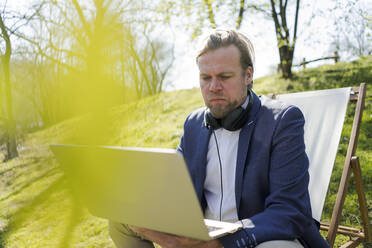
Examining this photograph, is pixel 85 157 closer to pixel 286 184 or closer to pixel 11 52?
pixel 286 184

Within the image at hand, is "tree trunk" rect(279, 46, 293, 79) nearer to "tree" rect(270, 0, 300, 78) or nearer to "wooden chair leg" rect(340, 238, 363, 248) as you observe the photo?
"tree" rect(270, 0, 300, 78)

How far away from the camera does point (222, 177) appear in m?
2.07

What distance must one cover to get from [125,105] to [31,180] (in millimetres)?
6611

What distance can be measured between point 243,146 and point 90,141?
4.08 m

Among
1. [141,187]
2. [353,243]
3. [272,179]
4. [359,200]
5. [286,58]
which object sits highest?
[286,58]

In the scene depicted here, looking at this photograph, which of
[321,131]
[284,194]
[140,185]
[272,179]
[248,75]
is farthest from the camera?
[321,131]

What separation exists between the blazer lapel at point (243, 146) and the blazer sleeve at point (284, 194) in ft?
0.53

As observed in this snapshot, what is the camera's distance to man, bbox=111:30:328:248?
163 cm

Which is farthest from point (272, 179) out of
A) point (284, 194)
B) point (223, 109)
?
point (223, 109)

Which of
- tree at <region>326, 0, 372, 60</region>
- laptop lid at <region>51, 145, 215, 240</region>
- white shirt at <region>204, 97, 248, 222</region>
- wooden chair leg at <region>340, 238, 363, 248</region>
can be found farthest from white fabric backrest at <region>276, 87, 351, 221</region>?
tree at <region>326, 0, 372, 60</region>

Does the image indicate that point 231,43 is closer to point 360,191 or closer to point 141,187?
point 141,187

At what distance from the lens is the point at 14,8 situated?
6172 mm

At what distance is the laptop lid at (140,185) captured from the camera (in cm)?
112

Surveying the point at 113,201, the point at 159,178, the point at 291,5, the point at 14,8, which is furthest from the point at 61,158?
the point at 291,5
